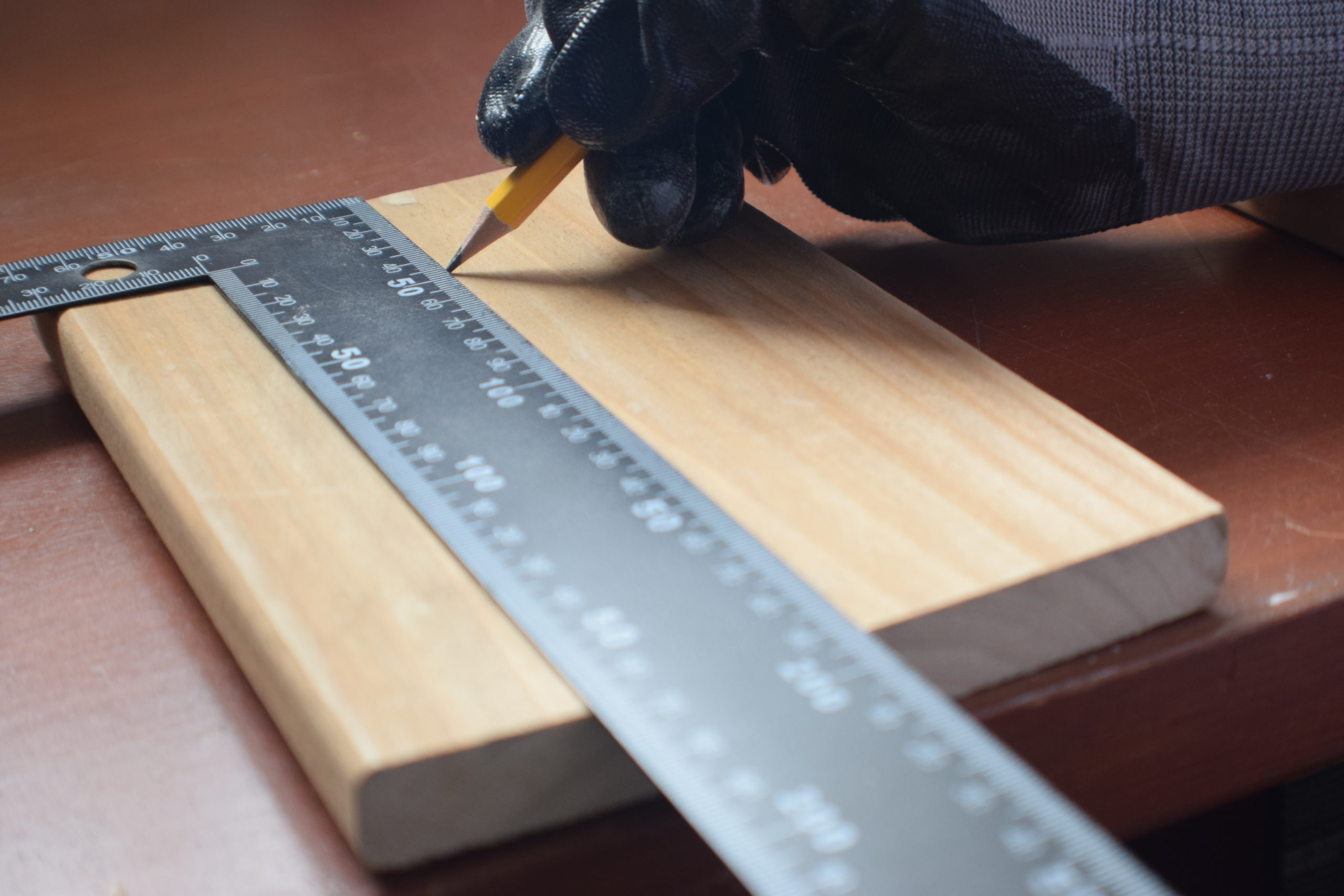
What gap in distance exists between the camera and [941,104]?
59cm

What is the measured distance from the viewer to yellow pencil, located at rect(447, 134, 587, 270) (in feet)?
2.07

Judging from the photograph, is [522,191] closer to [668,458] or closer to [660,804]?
[668,458]

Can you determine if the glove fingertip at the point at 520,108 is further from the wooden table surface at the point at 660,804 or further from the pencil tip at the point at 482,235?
the wooden table surface at the point at 660,804

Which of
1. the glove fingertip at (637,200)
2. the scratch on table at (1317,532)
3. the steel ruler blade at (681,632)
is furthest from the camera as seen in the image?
the glove fingertip at (637,200)

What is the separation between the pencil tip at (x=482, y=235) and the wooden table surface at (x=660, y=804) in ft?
0.64

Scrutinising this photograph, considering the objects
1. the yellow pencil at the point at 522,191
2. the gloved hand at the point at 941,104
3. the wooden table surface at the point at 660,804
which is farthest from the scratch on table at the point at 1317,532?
the yellow pencil at the point at 522,191

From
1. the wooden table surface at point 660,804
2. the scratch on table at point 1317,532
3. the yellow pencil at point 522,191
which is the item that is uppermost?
the yellow pencil at point 522,191

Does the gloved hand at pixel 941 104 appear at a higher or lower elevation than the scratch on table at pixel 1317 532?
higher

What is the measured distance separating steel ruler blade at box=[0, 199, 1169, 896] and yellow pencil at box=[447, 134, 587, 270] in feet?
0.15

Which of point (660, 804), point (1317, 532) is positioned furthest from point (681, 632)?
point (1317, 532)

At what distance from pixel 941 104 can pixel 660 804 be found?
36 centimetres

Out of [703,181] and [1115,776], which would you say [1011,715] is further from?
[703,181]

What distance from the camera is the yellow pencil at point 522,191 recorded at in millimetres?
630

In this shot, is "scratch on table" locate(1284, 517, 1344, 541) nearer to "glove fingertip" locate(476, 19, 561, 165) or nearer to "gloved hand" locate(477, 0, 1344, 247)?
"gloved hand" locate(477, 0, 1344, 247)
